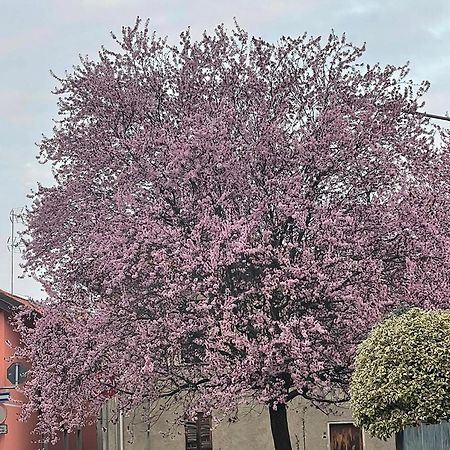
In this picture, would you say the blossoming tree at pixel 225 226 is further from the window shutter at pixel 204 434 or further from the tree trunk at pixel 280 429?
the window shutter at pixel 204 434

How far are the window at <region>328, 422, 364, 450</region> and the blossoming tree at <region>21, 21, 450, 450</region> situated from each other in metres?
6.36

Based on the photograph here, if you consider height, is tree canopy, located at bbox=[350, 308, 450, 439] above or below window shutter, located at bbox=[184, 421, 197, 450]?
above

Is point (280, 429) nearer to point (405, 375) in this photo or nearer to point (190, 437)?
point (190, 437)

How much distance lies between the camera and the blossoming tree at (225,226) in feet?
66.3

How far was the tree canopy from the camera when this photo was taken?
543 inches

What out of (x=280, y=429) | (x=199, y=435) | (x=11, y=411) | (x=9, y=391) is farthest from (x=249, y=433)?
(x=9, y=391)

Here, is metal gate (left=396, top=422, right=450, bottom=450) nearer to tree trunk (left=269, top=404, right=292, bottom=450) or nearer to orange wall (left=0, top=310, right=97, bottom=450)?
tree trunk (left=269, top=404, right=292, bottom=450)

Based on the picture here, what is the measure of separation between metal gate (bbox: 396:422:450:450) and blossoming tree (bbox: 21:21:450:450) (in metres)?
3.88

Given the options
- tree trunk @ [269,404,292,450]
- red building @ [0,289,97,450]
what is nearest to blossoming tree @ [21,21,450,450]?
tree trunk @ [269,404,292,450]

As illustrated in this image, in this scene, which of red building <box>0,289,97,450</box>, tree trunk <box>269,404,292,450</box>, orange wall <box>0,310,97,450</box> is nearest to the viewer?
tree trunk <box>269,404,292,450</box>

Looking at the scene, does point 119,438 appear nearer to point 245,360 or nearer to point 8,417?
point 8,417

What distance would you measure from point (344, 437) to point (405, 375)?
15533 millimetres

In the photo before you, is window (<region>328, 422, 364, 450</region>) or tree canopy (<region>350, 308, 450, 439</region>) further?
window (<region>328, 422, 364, 450</region>)

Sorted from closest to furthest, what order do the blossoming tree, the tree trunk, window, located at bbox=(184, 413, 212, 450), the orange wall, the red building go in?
1. the blossoming tree
2. the tree trunk
3. the red building
4. the orange wall
5. window, located at bbox=(184, 413, 212, 450)
